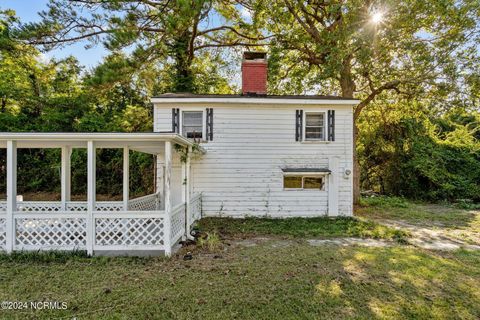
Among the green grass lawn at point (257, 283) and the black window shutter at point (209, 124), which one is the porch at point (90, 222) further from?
the black window shutter at point (209, 124)

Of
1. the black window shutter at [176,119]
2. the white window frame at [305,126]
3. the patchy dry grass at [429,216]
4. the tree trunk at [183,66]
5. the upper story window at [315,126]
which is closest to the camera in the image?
the patchy dry grass at [429,216]

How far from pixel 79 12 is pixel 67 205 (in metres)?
9.17

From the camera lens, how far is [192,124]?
9.45 metres

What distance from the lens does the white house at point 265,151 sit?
30.5 feet

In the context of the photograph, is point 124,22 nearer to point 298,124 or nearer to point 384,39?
point 298,124

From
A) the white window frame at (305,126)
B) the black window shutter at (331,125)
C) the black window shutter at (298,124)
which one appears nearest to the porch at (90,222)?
the black window shutter at (298,124)

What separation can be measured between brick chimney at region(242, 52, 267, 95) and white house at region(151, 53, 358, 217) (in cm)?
12

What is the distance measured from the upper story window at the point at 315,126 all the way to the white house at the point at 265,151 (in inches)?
1.5

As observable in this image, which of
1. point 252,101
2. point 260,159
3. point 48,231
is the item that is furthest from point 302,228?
point 48,231

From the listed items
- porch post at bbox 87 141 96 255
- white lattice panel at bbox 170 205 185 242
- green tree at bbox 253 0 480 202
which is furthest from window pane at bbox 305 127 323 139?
porch post at bbox 87 141 96 255

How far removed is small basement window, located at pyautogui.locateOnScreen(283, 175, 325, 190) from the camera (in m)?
9.53

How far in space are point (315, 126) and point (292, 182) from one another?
7.44ft

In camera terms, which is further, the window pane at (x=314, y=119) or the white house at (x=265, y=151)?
the window pane at (x=314, y=119)

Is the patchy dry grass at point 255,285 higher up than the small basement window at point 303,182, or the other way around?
the small basement window at point 303,182
